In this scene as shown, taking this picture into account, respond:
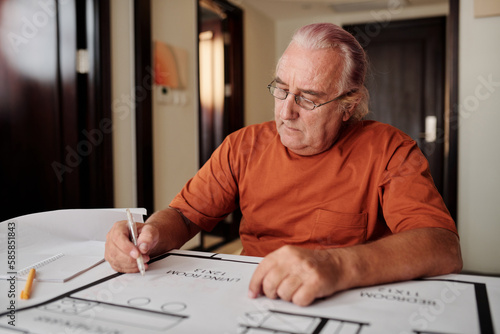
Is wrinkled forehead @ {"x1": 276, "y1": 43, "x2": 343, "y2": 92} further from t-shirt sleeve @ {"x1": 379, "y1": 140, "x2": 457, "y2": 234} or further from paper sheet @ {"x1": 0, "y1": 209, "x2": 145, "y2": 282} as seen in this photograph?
paper sheet @ {"x1": 0, "y1": 209, "x2": 145, "y2": 282}

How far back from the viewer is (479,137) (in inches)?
104

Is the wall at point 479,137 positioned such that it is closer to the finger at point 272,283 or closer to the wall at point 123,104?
the wall at point 123,104

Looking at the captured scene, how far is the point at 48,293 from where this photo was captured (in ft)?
2.38

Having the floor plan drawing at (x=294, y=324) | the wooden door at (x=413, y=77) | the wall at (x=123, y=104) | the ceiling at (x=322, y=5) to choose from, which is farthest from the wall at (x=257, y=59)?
the floor plan drawing at (x=294, y=324)

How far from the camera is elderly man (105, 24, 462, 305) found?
105 centimetres

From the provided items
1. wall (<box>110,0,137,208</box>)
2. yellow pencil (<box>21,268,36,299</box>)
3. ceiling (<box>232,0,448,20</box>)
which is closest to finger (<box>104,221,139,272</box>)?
yellow pencil (<box>21,268,36,299</box>)

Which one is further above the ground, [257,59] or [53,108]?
[257,59]

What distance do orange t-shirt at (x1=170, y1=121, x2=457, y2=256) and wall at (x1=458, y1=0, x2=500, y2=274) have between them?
66.9 inches

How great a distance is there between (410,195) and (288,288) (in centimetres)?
50

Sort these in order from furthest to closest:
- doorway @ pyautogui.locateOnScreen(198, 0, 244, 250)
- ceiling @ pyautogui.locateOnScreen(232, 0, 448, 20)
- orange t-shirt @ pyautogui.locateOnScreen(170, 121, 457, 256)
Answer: ceiling @ pyautogui.locateOnScreen(232, 0, 448, 20)
doorway @ pyautogui.locateOnScreen(198, 0, 244, 250)
orange t-shirt @ pyautogui.locateOnScreen(170, 121, 457, 256)

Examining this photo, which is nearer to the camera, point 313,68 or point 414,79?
point 313,68

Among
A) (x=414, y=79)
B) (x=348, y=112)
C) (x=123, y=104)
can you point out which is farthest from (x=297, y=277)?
(x=414, y=79)

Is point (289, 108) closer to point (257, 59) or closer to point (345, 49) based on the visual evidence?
point (345, 49)

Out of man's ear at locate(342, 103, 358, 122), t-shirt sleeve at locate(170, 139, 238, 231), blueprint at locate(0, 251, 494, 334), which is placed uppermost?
man's ear at locate(342, 103, 358, 122)
